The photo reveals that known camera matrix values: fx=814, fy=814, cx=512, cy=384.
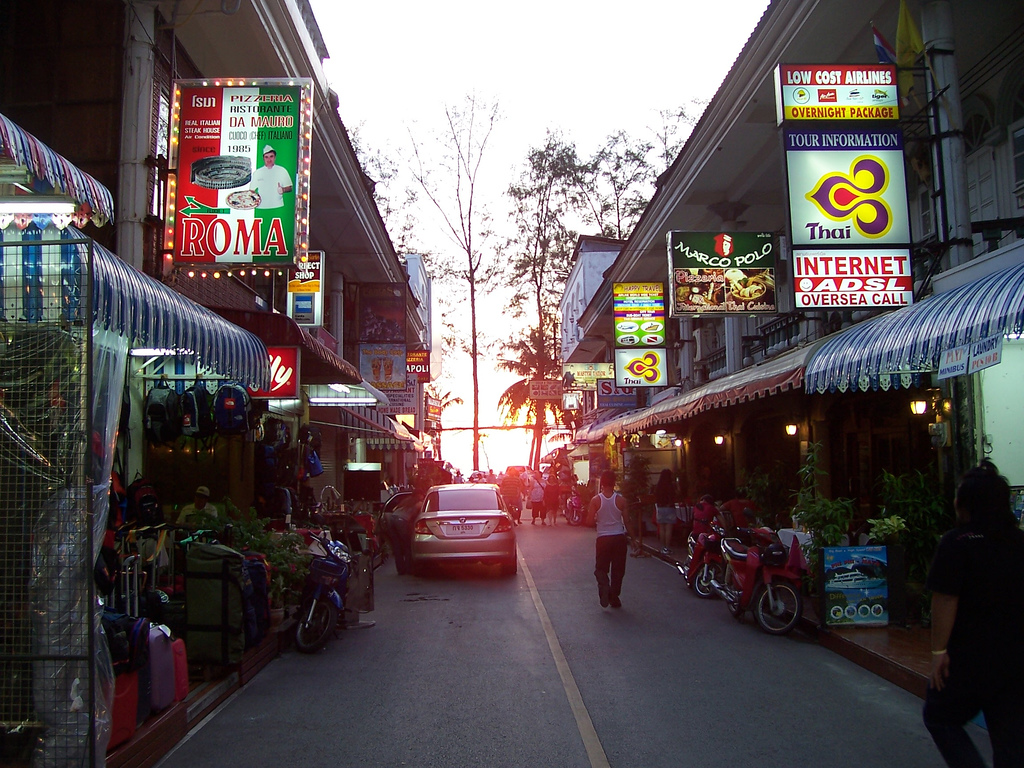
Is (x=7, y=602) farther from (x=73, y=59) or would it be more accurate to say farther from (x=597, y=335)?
(x=597, y=335)

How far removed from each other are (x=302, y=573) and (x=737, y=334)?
557 inches

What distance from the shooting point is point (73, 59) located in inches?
380

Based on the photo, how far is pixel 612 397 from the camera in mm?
29094

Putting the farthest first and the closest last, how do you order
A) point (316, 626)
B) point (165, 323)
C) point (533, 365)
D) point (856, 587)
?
point (533, 365) → point (856, 587) → point (316, 626) → point (165, 323)

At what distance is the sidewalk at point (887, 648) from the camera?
6.62 metres

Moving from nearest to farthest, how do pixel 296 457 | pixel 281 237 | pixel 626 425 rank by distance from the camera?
pixel 281 237 < pixel 296 457 < pixel 626 425

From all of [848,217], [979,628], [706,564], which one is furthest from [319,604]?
[848,217]

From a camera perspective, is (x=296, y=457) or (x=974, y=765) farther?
(x=296, y=457)

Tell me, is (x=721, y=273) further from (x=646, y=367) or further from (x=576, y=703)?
(x=576, y=703)

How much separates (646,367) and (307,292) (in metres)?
8.93

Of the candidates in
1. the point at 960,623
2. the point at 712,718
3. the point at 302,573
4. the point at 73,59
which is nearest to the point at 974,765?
the point at 960,623

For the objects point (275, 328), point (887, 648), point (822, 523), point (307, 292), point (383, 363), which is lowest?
point (887, 648)

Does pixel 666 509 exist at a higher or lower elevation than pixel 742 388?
lower

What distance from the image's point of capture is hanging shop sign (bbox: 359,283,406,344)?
22172mm
